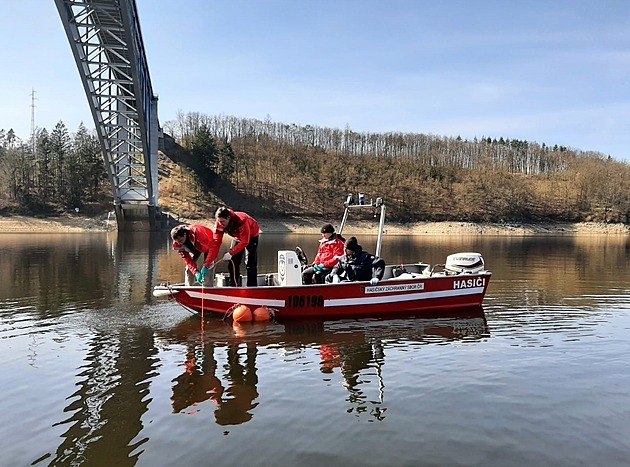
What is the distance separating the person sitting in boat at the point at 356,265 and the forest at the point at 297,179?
53.4 metres

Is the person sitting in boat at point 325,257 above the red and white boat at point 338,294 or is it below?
above

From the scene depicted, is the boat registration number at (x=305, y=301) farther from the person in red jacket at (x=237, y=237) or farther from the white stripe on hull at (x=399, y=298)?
the person in red jacket at (x=237, y=237)

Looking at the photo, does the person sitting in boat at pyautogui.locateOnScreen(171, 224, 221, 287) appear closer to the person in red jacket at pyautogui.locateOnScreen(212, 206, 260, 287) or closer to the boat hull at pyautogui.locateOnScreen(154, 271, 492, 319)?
the person in red jacket at pyautogui.locateOnScreen(212, 206, 260, 287)

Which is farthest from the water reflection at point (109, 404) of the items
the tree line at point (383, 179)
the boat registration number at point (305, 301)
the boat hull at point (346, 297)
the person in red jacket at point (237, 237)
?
the tree line at point (383, 179)

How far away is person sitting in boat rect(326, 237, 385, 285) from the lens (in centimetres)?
1315

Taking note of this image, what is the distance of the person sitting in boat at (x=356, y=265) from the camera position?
13.1 metres

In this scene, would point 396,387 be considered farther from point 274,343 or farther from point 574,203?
point 574,203

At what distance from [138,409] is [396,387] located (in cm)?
374

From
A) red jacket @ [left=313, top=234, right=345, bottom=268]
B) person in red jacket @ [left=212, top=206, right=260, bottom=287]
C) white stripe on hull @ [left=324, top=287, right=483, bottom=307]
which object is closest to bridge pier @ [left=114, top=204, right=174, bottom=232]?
red jacket @ [left=313, top=234, right=345, bottom=268]

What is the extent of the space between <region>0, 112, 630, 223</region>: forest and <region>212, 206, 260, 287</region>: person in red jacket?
5299 cm

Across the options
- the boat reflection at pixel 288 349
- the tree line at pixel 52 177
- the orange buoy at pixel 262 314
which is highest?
the tree line at pixel 52 177

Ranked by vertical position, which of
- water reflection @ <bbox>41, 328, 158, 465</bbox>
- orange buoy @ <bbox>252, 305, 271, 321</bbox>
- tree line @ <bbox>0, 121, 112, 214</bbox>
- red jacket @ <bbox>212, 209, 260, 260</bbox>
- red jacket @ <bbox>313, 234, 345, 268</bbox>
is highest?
tree line @ <bbox>0, 121, 112, 214</bbox>

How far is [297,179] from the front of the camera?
81.9m

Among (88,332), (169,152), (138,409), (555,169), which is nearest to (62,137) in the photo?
(169,152)
